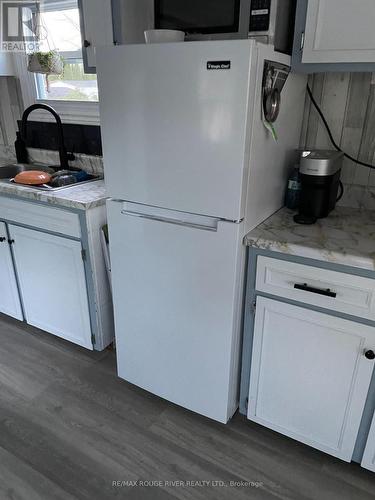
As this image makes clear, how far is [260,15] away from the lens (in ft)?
4.12

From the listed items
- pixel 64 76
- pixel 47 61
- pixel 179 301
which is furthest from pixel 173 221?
pixel 64 76

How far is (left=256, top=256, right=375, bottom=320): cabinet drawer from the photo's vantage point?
123 cm

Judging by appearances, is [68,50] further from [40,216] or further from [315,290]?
[315,290]

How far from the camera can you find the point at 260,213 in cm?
149

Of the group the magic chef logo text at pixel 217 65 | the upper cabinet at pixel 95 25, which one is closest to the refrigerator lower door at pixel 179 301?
the magic chef logo text at pixel 217 65

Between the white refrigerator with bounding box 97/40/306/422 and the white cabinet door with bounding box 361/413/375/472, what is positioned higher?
the white refrigerator with bounding box 97/40/306/422

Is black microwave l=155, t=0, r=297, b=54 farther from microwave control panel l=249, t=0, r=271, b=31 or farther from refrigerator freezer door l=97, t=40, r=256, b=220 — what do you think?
refrigerator freezer door l=97, t=40, r=256, b=220

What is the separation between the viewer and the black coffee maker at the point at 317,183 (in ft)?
4.75

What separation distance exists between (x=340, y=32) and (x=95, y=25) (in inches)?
44.0

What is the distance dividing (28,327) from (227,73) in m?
2.01

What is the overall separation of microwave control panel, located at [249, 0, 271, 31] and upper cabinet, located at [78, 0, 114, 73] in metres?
0.73

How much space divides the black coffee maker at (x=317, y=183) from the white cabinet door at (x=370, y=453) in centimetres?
80

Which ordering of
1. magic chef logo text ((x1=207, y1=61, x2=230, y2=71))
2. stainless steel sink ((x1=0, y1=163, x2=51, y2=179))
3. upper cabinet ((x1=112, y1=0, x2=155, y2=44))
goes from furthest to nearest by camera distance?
stainless steel sink ((x1=0, y1=163, x2=51, y2=179))
upper cabinet ((x1=112, y1=0, x2=155, y2=44))
magic chef logo text ((x1=207, y1=61, x2=230, y2=71))

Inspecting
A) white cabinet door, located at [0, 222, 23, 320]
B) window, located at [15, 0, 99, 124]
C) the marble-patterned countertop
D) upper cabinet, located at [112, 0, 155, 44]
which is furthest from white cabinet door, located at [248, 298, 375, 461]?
window, located at [15, 0, 99, 124]
